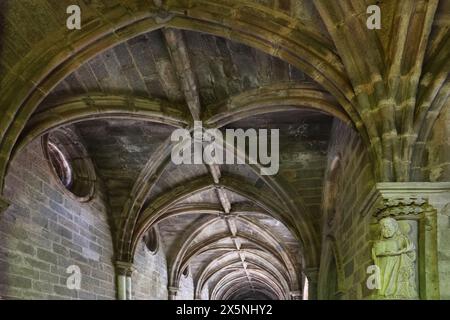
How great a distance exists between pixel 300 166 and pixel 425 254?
16.8 feet

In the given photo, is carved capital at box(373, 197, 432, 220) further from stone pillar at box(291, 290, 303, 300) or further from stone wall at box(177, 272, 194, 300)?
stone wall at box(177, 272, 194, 300)

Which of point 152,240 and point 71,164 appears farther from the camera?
point 152,240

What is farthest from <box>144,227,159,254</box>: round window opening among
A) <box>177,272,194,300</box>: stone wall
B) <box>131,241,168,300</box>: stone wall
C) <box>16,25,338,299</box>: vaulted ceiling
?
<box>177,272,194,300</box>: stone wall

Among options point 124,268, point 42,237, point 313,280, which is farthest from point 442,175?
point 124,268

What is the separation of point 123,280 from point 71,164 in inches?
111

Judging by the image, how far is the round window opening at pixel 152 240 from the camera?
45.6 ft

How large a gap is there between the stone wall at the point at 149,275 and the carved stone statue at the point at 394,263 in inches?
325

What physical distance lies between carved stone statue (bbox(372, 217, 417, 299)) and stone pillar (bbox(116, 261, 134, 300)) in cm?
726

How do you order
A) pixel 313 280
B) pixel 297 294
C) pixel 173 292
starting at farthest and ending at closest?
pixel 297 294 → pixel 173 292 → pixel 313 280

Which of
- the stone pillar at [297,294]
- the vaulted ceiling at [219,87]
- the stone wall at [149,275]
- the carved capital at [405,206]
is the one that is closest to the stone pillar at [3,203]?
the vaulted ceiling at [219,87]

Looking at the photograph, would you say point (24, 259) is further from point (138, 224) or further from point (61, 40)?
point (138, 224)

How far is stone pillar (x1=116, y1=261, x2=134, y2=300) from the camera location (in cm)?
1096

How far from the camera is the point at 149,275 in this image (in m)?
13.6

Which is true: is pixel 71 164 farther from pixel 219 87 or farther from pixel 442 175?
pixel 442 175
